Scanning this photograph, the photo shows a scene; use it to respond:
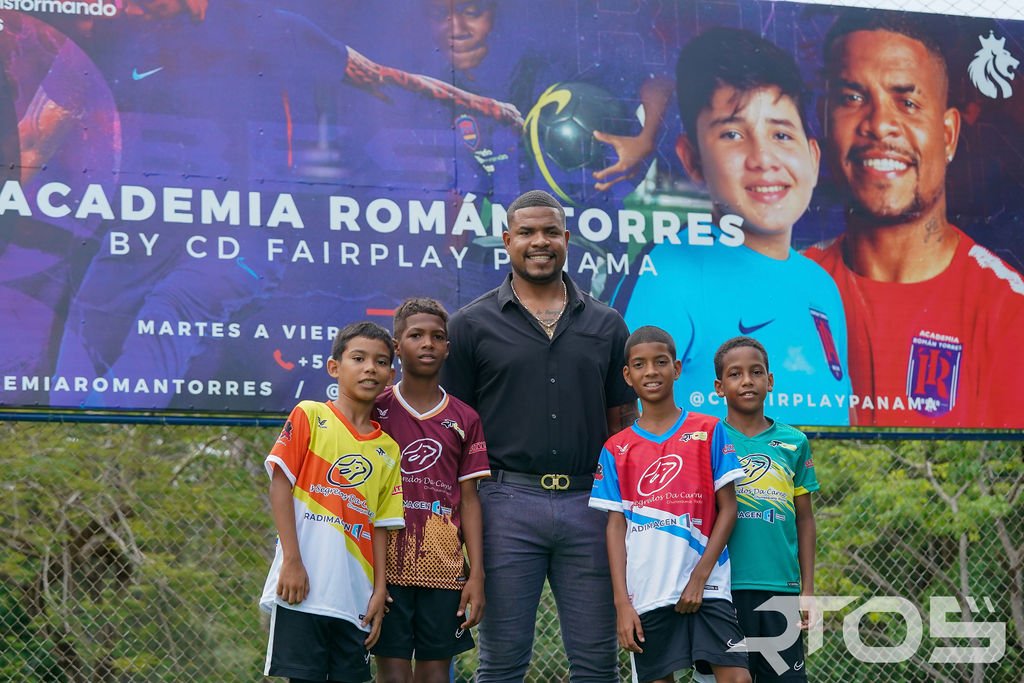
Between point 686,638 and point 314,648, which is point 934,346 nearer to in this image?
point 686,638

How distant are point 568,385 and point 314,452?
785 millimetres

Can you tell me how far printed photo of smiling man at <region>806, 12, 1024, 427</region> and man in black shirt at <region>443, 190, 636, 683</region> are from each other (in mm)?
2186

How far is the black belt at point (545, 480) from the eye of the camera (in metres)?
3.47

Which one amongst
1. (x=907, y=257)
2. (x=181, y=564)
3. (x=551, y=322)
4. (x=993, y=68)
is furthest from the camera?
(x=181, y=564)

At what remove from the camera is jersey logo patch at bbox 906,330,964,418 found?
543 cm

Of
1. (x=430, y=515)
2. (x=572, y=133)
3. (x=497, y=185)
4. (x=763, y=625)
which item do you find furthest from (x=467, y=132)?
(x=763, y=625)

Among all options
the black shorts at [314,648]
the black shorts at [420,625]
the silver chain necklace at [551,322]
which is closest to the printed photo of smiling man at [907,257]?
the silver chain necklace at [551,322]

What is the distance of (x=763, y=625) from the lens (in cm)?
368

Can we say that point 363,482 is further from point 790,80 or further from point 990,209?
point 990,209

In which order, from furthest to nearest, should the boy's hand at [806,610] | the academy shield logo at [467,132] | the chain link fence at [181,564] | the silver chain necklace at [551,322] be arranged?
the chain link fence at [181,564] → the academy shield logo at [467,132] → the boy's hand at [806,610] → the silver chain necklace at [551,322]

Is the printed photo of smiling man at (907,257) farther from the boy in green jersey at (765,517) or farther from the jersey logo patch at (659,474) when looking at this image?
the jersey logo patch at (659,474)

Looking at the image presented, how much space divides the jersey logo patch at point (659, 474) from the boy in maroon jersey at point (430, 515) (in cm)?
46

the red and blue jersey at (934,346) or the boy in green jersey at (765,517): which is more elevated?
the red and blue jersey at (934,346)

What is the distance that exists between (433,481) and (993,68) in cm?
404
